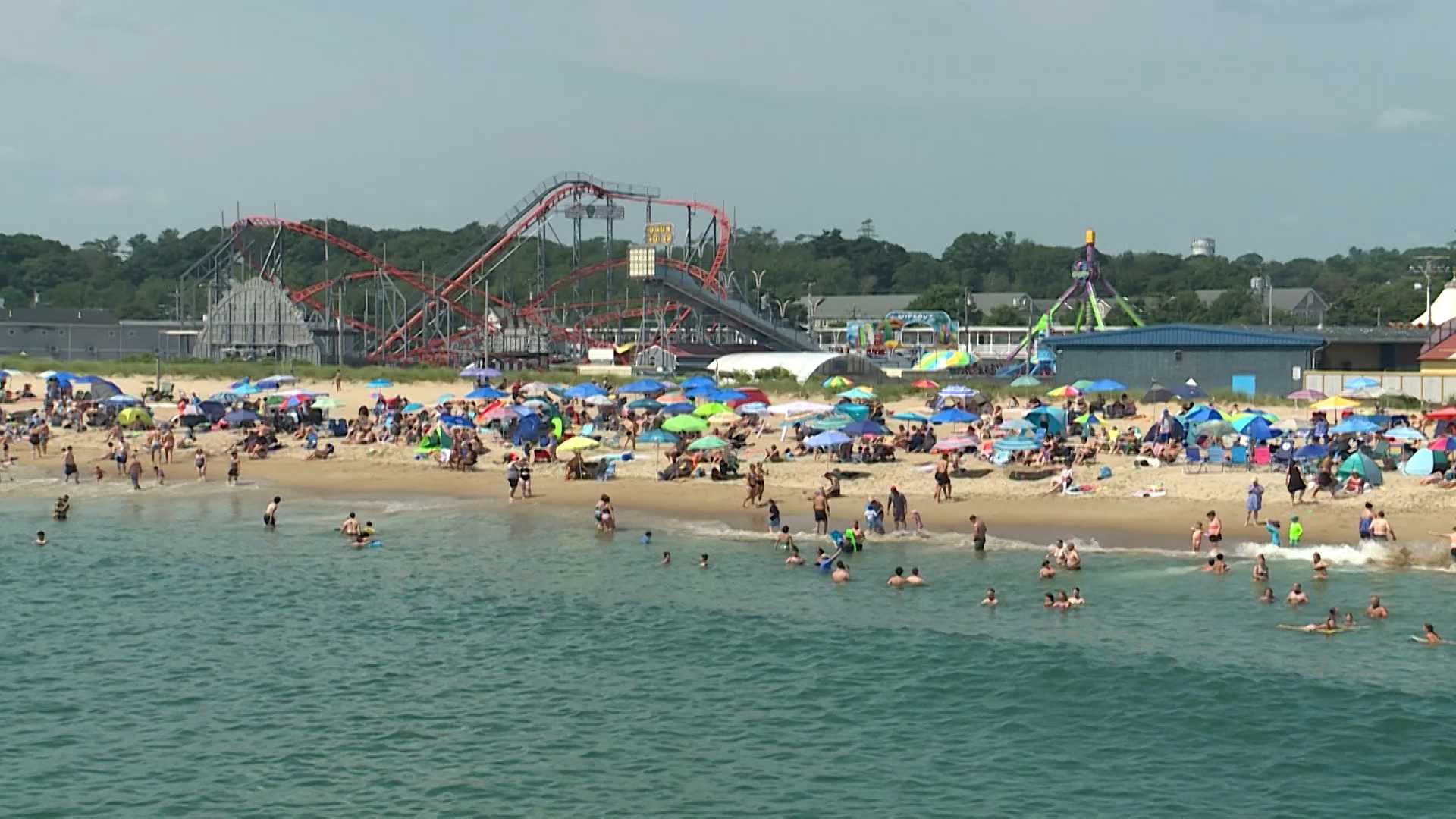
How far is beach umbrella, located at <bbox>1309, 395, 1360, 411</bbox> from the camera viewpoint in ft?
126

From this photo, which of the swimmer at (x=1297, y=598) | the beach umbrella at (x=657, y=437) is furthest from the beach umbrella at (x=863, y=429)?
the swimmer at (x=1297, y=598)

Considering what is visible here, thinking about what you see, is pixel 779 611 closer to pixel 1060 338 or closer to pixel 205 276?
pixel 1060 338

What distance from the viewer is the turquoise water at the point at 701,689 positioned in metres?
16.3

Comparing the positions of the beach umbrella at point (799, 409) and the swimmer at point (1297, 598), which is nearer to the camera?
the swimmer at point (1297, 598)

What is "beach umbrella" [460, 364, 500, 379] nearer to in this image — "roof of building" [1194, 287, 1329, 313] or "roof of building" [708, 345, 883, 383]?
"roof of building" [708, 345, 883, 383]

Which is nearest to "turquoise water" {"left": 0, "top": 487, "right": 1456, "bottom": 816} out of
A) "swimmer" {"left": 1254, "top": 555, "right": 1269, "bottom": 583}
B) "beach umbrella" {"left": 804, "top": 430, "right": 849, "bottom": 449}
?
"swimmer" {"left": 1254, "top": 555, "right": 1269, "bottom": 583}

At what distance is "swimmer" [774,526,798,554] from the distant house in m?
91.9

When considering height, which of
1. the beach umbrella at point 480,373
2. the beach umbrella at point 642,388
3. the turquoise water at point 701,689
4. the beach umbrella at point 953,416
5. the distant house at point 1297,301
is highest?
the distant house at point 1297,301

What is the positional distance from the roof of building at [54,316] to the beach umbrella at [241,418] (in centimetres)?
5570

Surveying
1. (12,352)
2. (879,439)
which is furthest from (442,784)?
(12,352)

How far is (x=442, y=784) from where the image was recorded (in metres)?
16.5

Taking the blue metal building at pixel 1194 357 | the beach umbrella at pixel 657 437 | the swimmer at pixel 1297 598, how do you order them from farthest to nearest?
the blue metal building at pixel 1194 357, the beach umbrella at pixel 657 437, the swimmer at pixel 1297 598

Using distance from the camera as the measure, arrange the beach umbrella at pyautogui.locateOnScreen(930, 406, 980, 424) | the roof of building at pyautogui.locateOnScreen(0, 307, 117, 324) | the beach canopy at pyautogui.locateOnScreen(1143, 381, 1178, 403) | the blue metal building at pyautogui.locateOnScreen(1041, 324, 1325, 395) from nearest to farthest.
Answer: the beach umbrella at pyautogui.locateOnScreen(930, 406, 980, 424) < the beach canopy at pyautogui.locateOnScreen(1143, 381, 1178, 403) < the blue metal building at pyautogui.locateOnScreen(1041, 324, 1325, 395) < the roof of building at pyautogui.locateOnScreen(0, 307, 117, 324)

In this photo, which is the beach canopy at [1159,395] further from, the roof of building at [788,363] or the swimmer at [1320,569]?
the swimmer at [1320,569]
